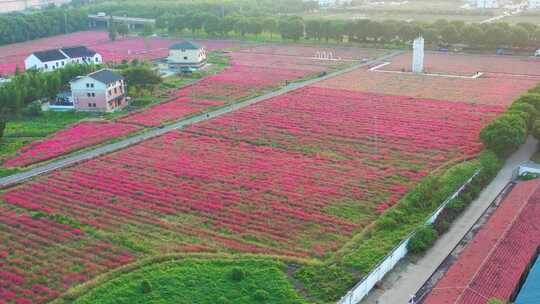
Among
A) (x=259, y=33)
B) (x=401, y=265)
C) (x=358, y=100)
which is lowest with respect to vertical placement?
(x=401, y=265)

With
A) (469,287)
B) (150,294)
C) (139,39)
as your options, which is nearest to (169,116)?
(150,294)

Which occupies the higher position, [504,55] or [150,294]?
[504,55]

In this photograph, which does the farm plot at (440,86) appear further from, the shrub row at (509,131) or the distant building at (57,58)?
the distant building at (57,58)

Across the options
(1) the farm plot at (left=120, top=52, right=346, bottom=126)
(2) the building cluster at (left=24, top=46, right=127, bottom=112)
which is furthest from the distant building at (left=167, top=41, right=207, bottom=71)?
(2) the building cluster at (left=24, top=46, right=127, bottom=112)

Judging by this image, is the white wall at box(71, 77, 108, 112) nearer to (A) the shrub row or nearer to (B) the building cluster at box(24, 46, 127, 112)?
(B) the building cluster at box(24, 46, 127, 112)

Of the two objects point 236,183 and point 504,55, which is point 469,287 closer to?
point 236,183

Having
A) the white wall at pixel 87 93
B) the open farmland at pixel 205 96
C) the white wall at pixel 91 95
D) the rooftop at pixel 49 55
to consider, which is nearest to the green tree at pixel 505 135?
the open farmland at pixel 205 96
